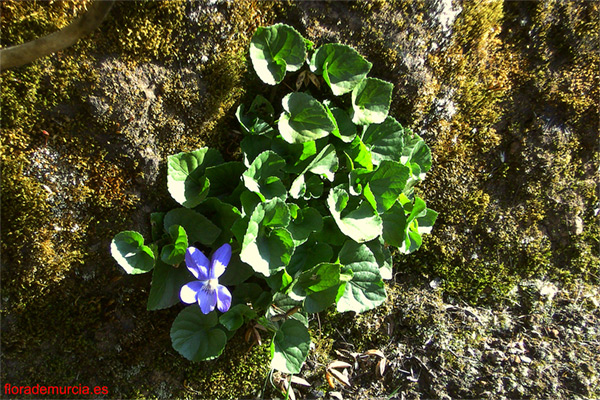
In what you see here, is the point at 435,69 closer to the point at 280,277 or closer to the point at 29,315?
the point at 280,277

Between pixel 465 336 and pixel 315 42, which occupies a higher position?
pixel 315 42

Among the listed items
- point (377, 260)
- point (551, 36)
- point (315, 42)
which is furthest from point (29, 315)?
point (551, 36)

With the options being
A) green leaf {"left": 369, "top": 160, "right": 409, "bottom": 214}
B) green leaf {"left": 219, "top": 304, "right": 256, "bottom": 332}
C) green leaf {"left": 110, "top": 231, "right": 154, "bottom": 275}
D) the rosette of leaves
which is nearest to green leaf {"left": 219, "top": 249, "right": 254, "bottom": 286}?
the rosette of leaves

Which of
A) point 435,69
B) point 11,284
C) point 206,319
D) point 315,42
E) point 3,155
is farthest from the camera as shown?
point 435,69

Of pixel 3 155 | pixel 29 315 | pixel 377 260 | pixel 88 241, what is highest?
pixel 3 155

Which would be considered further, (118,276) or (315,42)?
(315,42)

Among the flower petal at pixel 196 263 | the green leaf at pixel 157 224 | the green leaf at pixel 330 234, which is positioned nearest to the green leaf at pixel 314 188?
the green leaf at pixel 330 234

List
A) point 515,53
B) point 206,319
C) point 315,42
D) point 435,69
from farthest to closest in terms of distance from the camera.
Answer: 1. point 515,53
2. point 435,69
3. point 315,42
4. point 206,319
